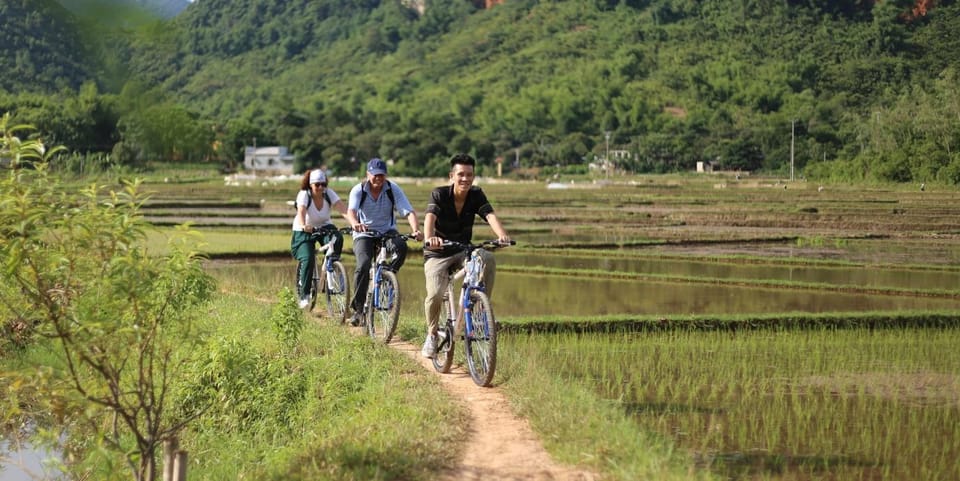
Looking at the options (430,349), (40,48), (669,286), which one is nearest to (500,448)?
(430,349)

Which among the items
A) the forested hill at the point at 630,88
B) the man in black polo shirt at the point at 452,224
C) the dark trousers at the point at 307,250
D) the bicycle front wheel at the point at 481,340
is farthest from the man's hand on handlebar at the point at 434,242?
the forested hill at the point at 630,88

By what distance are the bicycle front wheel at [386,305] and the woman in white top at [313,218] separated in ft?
4.66

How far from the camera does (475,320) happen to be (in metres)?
7.39

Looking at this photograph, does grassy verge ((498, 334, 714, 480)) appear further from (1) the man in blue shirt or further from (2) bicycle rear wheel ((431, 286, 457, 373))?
(1) the man in blue shirt

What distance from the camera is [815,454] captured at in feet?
22.2

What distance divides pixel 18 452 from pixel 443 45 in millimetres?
154891

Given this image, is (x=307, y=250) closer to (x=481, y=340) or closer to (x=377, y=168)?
(x=377, y=168)

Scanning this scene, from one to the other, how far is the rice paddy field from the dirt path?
0.12m

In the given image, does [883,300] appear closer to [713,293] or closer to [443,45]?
[713,293]

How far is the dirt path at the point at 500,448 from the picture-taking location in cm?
520

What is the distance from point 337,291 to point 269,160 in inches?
3672

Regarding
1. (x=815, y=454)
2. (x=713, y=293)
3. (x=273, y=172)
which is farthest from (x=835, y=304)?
(x=273, y=172)

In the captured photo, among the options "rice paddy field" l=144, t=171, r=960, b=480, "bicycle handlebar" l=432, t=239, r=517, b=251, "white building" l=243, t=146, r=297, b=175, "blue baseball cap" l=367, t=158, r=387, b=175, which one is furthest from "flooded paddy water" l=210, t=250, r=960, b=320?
"white building" l=243, t=146, r=297, b=175

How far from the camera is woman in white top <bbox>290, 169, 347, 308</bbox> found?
35.1 ft
